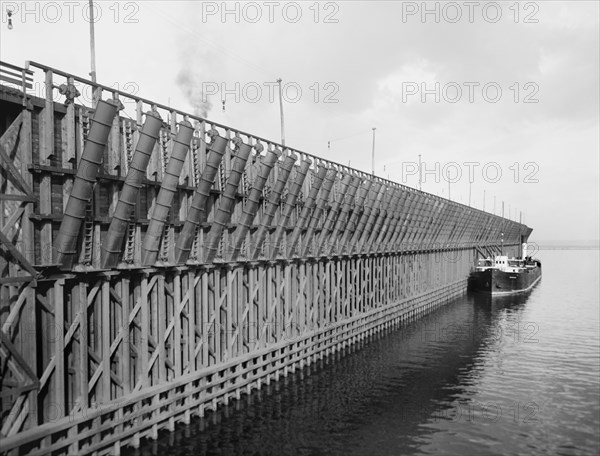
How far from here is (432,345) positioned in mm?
38156

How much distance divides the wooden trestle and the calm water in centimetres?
170

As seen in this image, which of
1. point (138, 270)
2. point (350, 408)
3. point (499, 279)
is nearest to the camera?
point (138, 270)

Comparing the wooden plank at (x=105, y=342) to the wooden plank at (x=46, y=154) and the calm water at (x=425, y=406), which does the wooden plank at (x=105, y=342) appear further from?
the calm water at (x=425, y=406)

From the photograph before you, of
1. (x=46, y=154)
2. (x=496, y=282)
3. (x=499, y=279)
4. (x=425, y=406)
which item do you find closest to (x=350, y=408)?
(x=425, y=406)

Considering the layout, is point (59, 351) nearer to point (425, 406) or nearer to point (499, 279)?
point (425, 406)

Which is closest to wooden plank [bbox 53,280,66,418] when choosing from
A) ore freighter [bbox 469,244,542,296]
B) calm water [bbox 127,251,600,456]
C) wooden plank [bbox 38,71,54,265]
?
wooden plank [bbox 38,71,54,265]

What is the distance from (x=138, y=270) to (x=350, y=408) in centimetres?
1101

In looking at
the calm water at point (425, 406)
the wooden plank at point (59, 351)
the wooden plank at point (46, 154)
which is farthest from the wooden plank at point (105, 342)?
the calm water at point (425, 406)

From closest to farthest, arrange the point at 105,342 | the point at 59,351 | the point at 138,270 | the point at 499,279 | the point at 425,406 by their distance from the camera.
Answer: the point at 59,351, the point at 105,342, the point at 138,270, the point at 425,406, the point at 499,279

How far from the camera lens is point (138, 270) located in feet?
60.1

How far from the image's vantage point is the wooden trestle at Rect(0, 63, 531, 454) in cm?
1446

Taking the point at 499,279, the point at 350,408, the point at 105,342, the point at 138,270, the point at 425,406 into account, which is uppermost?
the point at 138,270

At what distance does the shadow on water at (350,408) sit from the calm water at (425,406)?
5 cm

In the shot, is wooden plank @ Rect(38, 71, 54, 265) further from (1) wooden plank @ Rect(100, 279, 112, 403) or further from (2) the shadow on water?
(2) the shadow on water
